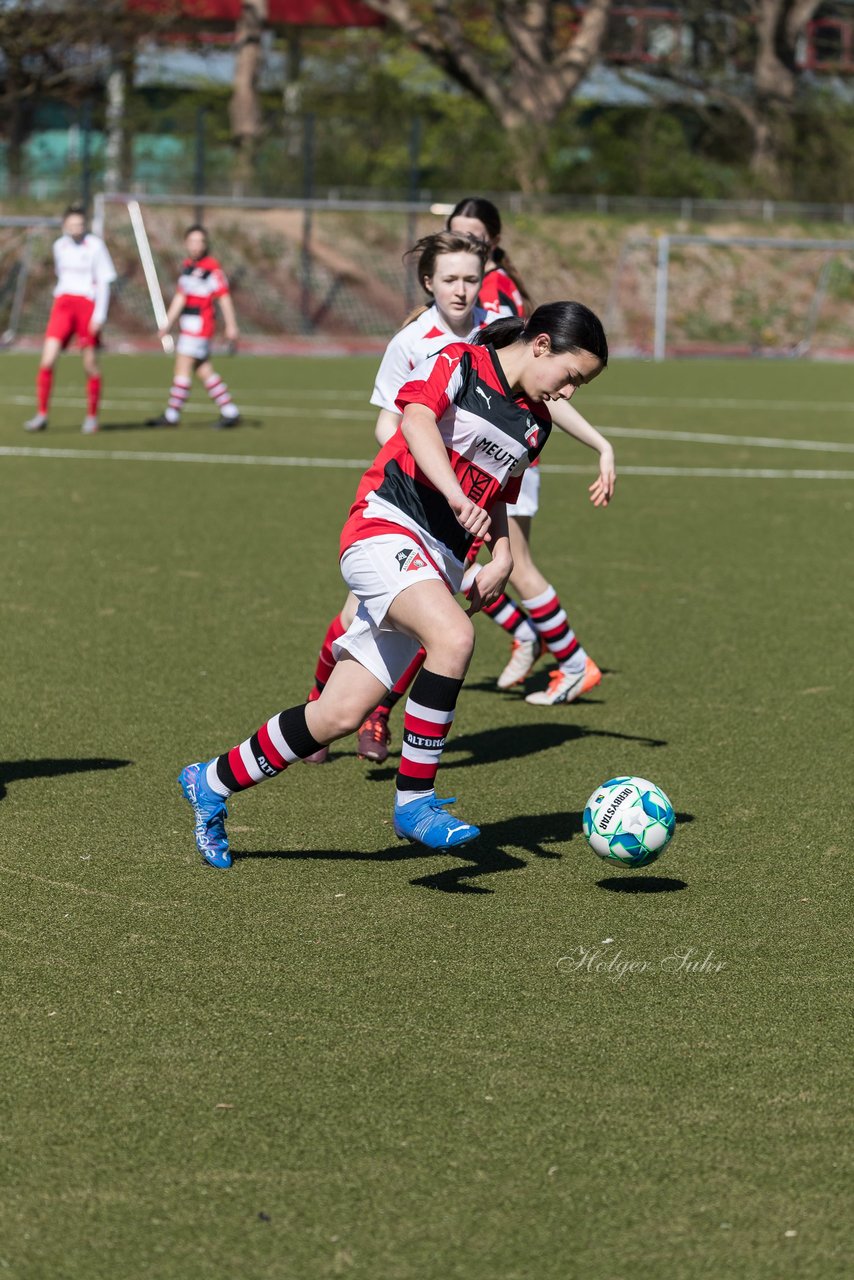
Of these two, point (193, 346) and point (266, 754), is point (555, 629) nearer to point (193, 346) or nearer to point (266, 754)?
point (266, 754)

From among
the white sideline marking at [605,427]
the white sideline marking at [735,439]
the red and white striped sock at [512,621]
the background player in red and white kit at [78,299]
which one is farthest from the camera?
the white sideline marking at [605,427]

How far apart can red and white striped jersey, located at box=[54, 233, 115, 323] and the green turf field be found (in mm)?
8690

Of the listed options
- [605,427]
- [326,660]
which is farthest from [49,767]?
[605,427]

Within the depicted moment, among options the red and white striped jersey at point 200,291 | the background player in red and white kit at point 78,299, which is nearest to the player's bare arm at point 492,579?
the background player in red and white kit at point 78,299

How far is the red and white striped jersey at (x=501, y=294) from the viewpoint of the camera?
7875mm

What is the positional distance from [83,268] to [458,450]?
13904 millimetres

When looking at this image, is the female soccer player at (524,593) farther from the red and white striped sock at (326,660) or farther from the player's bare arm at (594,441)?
the red and white striped sock at (326,660)

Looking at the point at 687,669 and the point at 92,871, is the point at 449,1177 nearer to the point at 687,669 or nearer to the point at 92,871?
the point at 92,871

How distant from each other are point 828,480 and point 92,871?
39.0ft

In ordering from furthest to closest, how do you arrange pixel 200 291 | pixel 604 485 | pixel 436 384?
1. pixel 200 291
2. pixel 604 485
3. pixel 436 384

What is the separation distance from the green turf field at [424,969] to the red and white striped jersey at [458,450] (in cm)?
107

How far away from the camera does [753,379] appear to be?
2950cm

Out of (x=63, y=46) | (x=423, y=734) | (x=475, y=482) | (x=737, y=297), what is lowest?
(x=423, y=734)

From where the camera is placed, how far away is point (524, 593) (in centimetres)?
780
